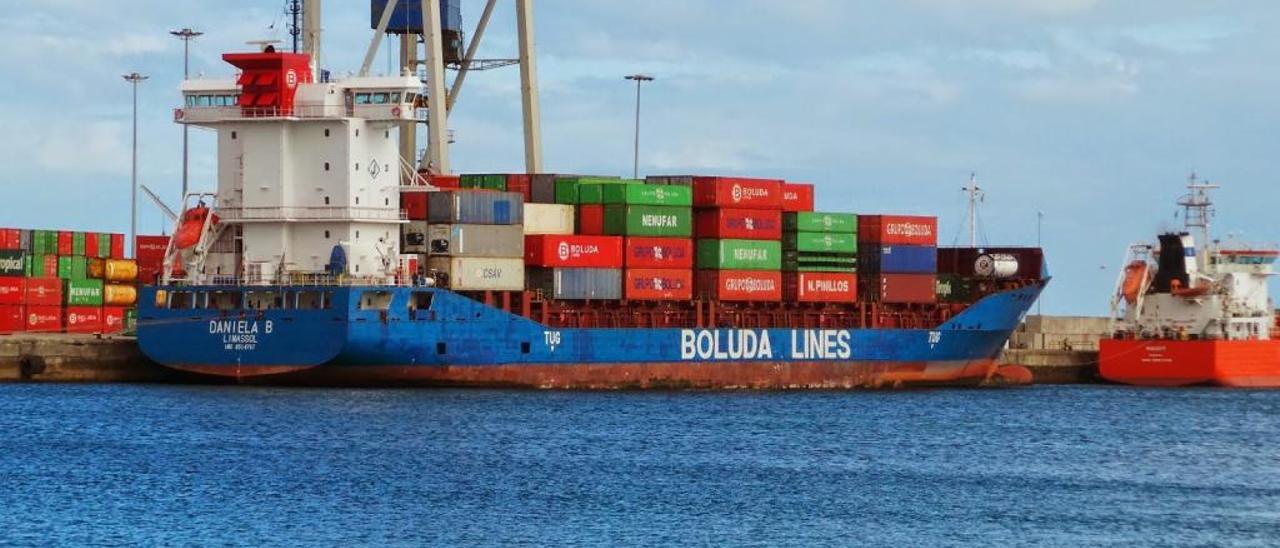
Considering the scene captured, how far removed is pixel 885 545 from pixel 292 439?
1636cm

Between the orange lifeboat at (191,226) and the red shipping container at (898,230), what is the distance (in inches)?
801

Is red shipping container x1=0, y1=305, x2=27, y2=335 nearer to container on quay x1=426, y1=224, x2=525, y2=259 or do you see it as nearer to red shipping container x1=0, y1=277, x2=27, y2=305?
red shipping container x1=0, y1=277, x2=27, y2=305

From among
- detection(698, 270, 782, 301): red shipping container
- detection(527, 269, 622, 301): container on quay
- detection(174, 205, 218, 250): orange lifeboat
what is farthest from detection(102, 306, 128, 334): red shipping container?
detection(698, 270, 782, 301): red shipping container

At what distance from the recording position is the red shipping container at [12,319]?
66.5 meters

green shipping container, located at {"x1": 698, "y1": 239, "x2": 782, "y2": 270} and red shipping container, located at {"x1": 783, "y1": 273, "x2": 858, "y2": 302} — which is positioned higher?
green shipping container, located at {"x1": 698, "y1": 239, "x2": 782, "y2": 270}

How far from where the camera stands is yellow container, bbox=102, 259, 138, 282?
68.6m

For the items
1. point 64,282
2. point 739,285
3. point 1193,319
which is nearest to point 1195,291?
point 1193,319

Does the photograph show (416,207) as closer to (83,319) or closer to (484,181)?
(484,181)

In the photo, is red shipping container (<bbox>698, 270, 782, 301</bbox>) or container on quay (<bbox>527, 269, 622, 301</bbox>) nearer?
container on quay (<bbox>527, 269, 622, 301</bbox>)

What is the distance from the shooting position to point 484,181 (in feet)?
213

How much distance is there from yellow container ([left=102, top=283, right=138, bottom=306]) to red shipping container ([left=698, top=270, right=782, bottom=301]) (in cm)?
1749

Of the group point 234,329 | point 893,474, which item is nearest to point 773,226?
point 234,329

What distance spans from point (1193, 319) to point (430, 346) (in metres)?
31.8

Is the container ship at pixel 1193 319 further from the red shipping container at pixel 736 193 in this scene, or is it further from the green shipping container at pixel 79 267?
the green shipping container at pixel 79 267
